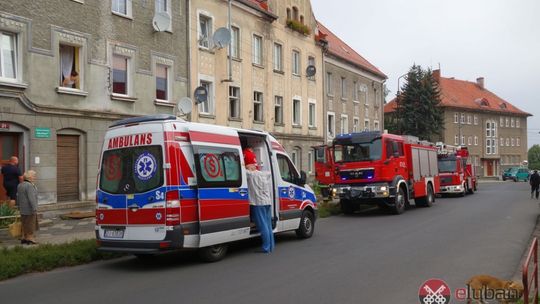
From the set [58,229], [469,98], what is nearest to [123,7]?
[58,229]

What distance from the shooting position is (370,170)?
60.8 feet

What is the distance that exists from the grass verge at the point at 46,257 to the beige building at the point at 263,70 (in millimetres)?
13953

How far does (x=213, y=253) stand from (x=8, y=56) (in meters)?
10.7

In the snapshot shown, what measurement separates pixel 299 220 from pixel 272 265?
10.8 ft

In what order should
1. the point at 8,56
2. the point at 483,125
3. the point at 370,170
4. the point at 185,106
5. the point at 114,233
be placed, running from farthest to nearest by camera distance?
the point at 483,125, the point at 185,106, the point at 370,170, the point at 8,56, the point at 114,233

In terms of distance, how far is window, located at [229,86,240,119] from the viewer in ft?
89.8

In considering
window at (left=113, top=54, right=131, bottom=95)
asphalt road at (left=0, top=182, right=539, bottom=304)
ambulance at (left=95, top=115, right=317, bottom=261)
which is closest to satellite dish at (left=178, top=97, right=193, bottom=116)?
window at (left=113, top=54, right=131, bottom=95)

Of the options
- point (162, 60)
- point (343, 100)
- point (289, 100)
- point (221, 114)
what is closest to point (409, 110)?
point (343, 100)

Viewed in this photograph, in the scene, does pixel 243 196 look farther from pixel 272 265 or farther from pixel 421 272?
pixel 421 272

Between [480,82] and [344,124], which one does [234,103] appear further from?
[480,82]

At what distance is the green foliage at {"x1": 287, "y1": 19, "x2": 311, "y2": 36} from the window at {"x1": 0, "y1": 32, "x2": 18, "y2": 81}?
19.2 m

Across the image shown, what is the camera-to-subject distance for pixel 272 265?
30.6ft
